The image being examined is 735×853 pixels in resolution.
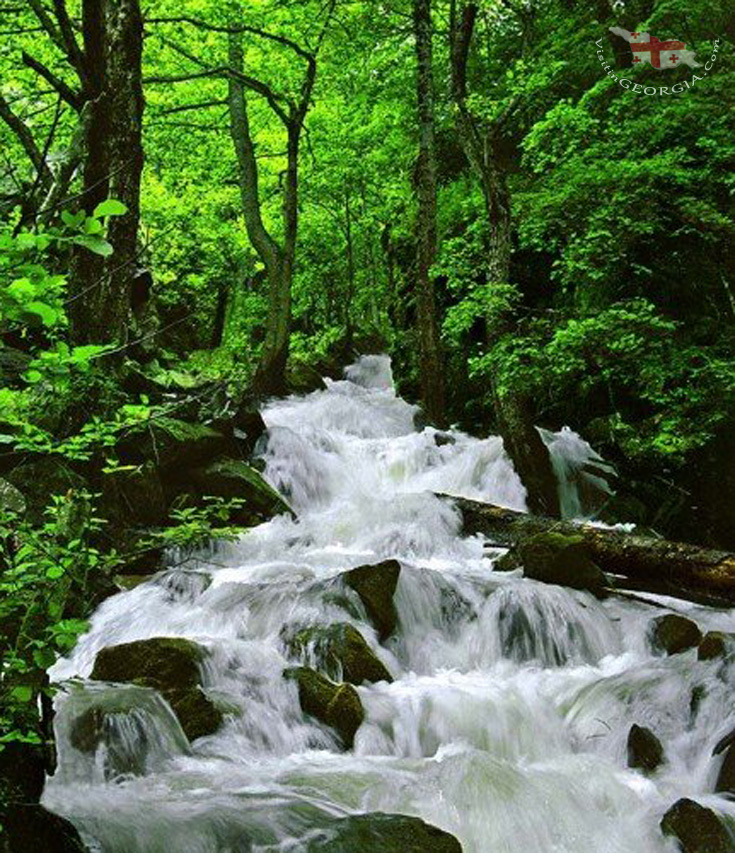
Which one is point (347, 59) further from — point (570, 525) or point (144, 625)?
point (144, 625)

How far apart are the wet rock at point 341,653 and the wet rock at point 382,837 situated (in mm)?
2174

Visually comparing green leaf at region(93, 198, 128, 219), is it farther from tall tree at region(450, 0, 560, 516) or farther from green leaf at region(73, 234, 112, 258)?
tall tree at region(450, 0, 560, 516)

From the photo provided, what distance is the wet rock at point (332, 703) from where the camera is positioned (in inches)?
233

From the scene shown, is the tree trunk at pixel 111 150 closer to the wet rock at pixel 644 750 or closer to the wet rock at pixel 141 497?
the wet rock at pixel 141 497

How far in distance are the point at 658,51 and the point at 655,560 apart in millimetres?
8224

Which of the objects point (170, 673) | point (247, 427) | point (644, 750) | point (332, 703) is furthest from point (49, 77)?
point (247, 427)

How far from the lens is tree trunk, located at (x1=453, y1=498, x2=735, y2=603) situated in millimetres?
7938

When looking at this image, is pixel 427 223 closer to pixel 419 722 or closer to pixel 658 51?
pixel 658 51

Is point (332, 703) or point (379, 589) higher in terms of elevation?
point (379, 589)

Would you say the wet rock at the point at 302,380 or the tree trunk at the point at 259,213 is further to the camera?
the wet rock at the point at 302,380

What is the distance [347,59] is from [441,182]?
12.1 feet

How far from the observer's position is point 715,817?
4.67 metres

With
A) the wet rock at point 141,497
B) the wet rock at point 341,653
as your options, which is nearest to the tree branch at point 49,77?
the wet rock at point 341,653

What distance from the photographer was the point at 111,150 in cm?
625
